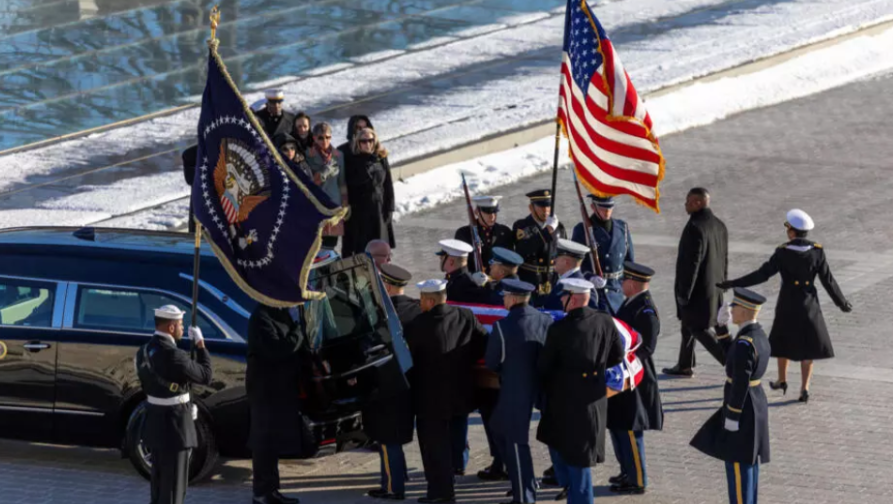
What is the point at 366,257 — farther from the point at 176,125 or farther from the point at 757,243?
the point at 176,125

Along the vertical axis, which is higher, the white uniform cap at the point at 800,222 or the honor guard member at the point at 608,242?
the white uniform cap at the point at 800,222

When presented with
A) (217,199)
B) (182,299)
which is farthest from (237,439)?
(217,199)

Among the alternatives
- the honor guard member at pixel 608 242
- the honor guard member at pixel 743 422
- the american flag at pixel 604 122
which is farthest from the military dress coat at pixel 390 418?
the honor guard member at pixel 608 242

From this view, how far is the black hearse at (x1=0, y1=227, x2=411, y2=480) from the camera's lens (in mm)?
10945

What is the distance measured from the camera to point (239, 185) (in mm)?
10188

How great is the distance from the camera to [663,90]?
85.3 ft

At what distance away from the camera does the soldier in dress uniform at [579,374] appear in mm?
10266

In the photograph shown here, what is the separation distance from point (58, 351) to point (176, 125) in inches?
529

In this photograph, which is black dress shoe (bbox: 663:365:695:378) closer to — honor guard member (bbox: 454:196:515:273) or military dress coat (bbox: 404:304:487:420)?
honor guard member (bbox: 454:196:515:273)

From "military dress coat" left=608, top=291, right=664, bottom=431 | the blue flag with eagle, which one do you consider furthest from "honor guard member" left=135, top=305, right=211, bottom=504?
"military dress coat" left=608, top=291, right=664, bottom=431

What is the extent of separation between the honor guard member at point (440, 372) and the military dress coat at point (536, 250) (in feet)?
9.29

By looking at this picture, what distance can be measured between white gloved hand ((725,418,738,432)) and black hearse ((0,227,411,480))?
218 centimetres

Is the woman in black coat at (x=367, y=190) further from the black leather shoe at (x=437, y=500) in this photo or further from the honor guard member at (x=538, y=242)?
the black leather shoe at (x=437, y=500)

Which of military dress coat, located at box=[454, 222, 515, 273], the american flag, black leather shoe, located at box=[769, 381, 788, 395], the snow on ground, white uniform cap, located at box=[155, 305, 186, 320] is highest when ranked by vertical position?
the american flag
